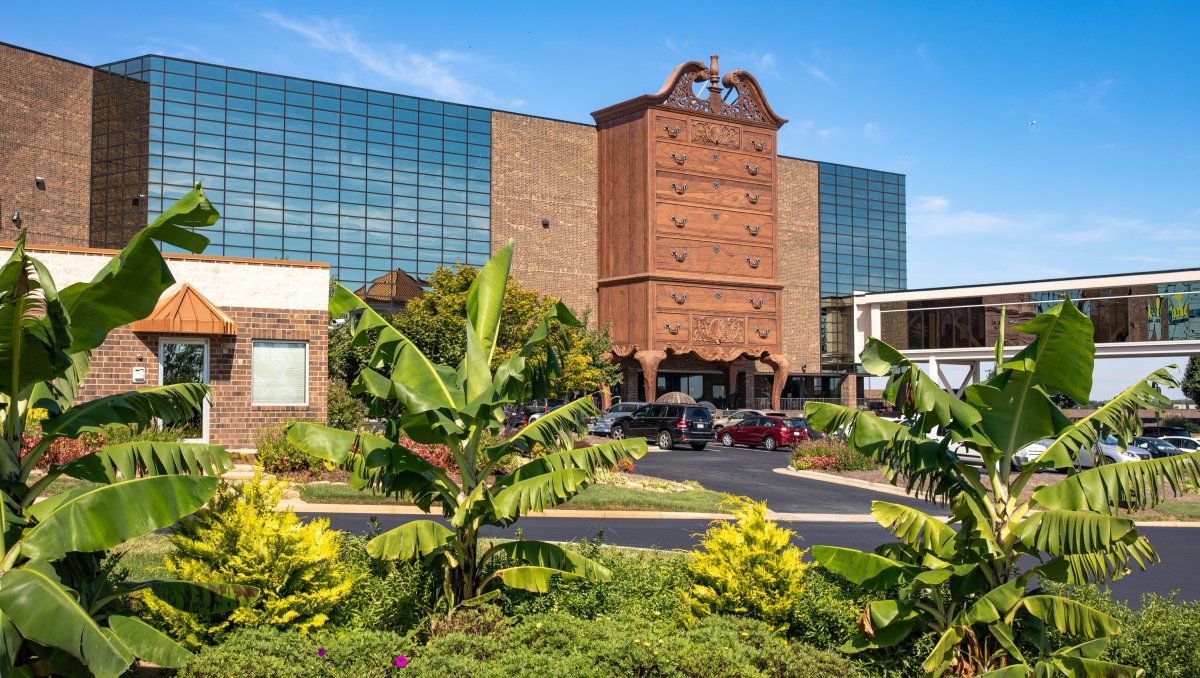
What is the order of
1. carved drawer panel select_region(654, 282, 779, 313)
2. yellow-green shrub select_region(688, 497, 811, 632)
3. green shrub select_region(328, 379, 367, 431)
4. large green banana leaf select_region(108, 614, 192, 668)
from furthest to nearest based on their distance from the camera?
carved drawer panel select_region(654, 282, 779, 313) < green shrub select_region(328, 379, 367, 431) < yellow-green shrub select_region(688, 497, 811, 632) < large green banana leaf select_region(108, 614, 192, 668)

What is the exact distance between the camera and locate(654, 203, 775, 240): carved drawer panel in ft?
162

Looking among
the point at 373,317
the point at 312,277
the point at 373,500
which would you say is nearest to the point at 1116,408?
the point at 373,317

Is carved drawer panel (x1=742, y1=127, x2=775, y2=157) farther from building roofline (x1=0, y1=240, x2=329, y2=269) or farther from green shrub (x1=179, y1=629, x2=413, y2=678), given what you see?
green shrub (x1=179, y1=629, x2=413, y2=678)

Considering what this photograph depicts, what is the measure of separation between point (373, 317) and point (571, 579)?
307 centimetres

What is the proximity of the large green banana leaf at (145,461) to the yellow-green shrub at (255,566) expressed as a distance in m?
0.50

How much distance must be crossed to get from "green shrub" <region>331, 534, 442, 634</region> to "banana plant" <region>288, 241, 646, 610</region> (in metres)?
0.22

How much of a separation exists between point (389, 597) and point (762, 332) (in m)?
44.6

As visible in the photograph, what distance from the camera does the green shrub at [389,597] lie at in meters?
8.36

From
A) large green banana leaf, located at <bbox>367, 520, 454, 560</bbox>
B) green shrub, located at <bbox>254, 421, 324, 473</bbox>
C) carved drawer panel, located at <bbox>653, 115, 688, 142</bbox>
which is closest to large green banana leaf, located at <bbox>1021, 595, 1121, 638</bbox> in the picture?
large green banana leaf, located at <bbox>367, 520, 454, 560</bbox>

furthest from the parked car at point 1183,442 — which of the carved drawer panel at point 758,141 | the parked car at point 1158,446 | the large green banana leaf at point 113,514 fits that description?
the large green banana leaf at point 113,514

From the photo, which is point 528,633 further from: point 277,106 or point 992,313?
point 277,106

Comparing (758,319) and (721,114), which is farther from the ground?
(721,114)

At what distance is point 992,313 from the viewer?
44656 millimetres

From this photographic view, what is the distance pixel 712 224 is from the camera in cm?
5044
